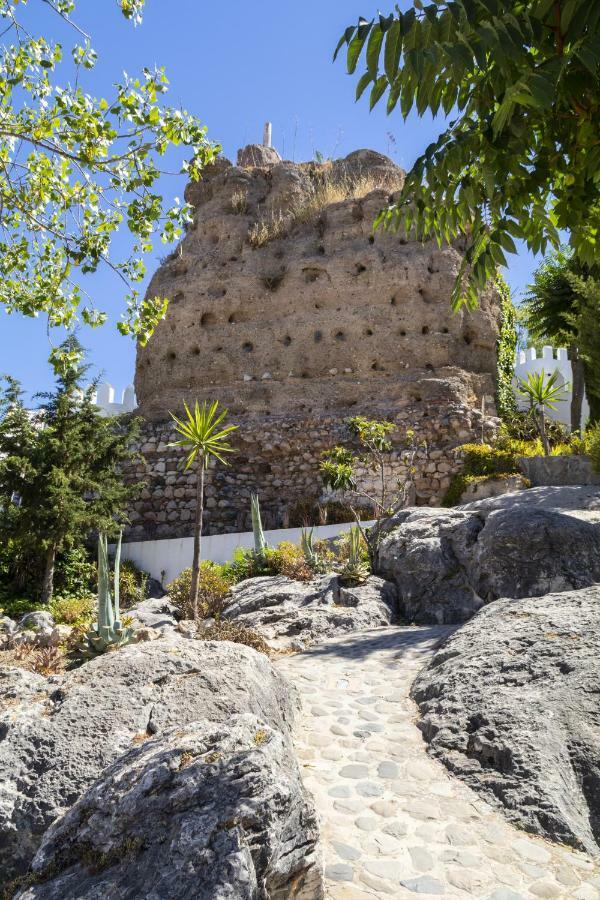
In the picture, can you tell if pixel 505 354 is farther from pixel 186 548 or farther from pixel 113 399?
pixel 113 399

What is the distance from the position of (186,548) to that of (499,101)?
12.5m

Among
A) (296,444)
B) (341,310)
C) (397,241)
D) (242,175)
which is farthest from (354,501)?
(242,175)

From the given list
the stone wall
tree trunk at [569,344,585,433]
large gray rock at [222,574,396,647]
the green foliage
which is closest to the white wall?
the stone wall

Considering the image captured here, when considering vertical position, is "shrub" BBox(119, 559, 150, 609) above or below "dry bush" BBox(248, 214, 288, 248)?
below

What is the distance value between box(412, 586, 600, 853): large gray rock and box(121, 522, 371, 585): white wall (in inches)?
309

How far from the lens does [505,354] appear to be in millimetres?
18469

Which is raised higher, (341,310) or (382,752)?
(341,310)

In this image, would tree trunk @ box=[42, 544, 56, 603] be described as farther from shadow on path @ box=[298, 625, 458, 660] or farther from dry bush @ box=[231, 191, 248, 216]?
dry bush @ box=[231, 191, 248, 216]

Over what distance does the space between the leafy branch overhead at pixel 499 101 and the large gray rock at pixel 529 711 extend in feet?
8.57

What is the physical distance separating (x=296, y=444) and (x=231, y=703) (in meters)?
12.8

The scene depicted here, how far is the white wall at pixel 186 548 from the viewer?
13641mm

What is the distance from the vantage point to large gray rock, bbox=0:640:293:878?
3.33 metres

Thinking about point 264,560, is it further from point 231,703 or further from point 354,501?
point 231,703

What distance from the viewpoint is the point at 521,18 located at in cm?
257
